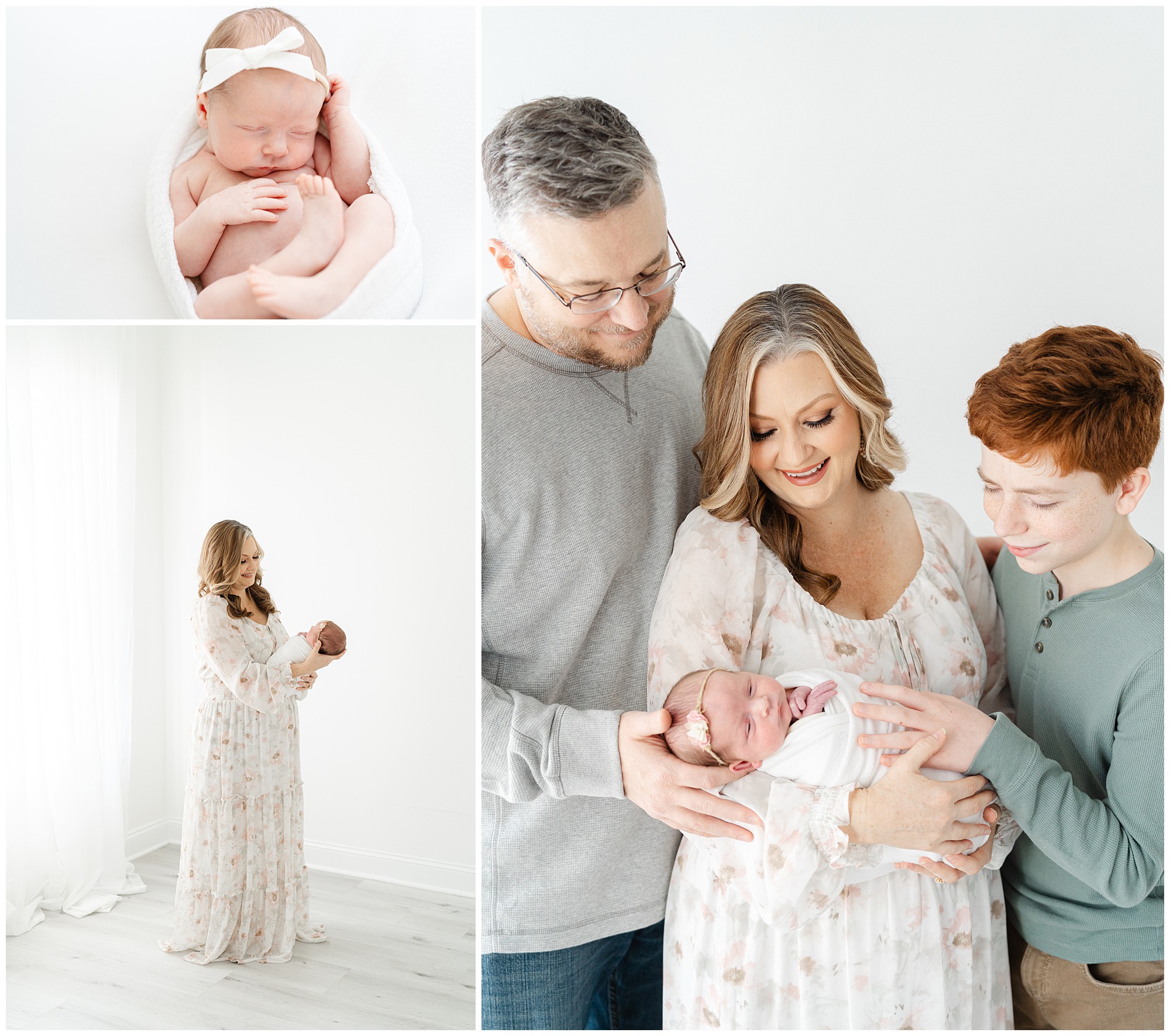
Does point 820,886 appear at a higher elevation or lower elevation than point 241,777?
lower

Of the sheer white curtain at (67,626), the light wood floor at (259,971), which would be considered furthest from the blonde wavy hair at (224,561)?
the light wood floor at (259,971)

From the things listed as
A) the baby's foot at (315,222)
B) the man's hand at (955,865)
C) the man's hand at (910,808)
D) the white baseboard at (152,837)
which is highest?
the baby's foot at (315,222)

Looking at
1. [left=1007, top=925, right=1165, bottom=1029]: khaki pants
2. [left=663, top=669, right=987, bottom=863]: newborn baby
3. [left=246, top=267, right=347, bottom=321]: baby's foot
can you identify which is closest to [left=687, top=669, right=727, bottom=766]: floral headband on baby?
[left=663, top=669, right=987, bottom=863]: newborn baby

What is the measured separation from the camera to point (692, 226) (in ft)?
5.10

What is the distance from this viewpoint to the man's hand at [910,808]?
135cm

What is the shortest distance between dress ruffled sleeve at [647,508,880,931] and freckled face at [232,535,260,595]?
2.24 ft

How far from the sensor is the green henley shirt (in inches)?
55.2

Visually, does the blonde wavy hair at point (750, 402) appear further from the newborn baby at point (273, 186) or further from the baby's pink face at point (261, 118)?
the baby's pink face at point (261, 118)

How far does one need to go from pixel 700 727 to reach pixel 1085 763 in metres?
0.66

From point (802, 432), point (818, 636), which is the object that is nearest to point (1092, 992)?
point (818, 636)

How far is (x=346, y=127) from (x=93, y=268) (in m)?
0.48

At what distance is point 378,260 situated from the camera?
4.77 feet

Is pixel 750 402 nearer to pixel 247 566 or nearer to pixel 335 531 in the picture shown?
pixel 335 531

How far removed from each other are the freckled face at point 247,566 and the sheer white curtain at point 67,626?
191 mm
